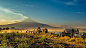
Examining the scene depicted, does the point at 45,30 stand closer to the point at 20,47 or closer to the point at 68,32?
the point at 68,32

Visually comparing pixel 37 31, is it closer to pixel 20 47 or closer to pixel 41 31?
pixel 41 31

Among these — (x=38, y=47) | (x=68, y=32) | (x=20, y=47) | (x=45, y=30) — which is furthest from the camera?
(x=45, y=30)

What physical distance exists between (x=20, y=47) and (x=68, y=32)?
17942mm

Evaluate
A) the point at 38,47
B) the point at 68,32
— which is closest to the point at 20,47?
the point at 38,47

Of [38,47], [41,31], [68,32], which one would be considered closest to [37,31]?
[41,31]

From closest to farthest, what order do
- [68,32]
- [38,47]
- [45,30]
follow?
[38,47] < [68,32] < [45,30]

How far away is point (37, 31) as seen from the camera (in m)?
27.4

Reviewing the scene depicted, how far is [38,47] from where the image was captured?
9781 millimetres

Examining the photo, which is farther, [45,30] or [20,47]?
[45,30]

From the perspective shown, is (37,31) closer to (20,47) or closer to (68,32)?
(68,32)

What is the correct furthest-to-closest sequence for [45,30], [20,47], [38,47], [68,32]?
[45,30], [68,32], [38,47], [20,47]

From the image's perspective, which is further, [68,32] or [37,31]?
[37,31]

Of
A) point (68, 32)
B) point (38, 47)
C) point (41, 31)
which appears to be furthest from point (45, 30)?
point (38, 47)

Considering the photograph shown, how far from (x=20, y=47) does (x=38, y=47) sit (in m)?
2.21
